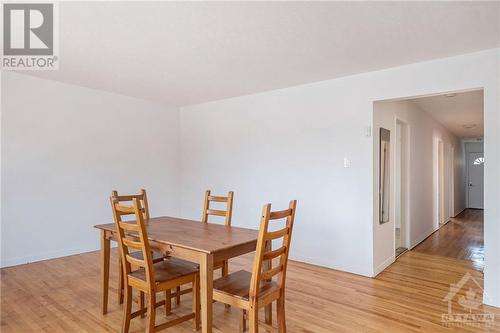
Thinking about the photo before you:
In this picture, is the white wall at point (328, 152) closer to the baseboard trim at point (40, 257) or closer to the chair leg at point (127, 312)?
the baseboard trim at point (40, 257)

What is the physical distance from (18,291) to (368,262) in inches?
149

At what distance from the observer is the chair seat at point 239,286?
195 centimetres

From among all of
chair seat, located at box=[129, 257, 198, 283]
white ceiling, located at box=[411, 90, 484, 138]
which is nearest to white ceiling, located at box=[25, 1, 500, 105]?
white ceiling, located at box=[411, 90, 484, 138]

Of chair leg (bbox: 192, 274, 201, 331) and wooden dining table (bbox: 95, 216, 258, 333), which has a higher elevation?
wooden dining table (bbox: 95, 216, 258, 333)

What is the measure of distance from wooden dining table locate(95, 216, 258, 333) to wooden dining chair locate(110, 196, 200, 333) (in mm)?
157

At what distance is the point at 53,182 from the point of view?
4.16 m

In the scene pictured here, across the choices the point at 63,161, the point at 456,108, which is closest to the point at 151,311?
the point at 63,161

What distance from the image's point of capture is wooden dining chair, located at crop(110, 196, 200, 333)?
2.04 metres

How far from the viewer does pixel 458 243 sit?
5.12 meters

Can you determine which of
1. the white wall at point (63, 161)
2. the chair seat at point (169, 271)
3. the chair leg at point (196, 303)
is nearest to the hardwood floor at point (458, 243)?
the chair leg at point (196, 303)

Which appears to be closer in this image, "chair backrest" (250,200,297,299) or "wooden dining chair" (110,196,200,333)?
"chair backrest" (250,200,297,299)

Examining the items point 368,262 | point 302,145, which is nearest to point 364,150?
point 302,145

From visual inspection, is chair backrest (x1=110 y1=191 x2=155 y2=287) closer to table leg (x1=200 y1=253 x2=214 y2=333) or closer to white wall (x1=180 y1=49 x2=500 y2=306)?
table leg (x1=200 y1=253 x2=214 y2=333)

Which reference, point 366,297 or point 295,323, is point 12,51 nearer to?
point 295,323
